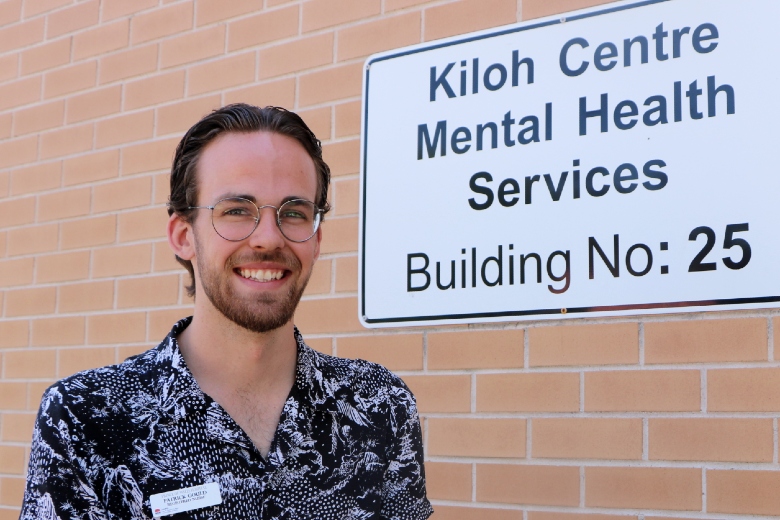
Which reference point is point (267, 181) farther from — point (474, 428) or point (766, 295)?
point (766, 295)

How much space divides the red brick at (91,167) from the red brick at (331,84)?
35.0 inches

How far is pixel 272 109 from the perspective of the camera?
2.39m

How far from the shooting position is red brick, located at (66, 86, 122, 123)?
3.73 m

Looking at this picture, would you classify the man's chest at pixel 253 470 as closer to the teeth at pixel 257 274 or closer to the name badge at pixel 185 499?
the name badge at pixel 185 499

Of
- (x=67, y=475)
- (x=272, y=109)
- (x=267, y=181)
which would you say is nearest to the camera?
(x=67, y=475)

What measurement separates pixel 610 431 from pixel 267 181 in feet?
3.61

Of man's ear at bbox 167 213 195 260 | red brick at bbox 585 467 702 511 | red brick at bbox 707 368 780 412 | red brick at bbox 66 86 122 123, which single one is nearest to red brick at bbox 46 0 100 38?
red brick at bbox 66 86 122 123

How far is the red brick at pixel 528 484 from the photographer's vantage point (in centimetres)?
254

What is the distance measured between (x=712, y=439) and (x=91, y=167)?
2.52 metres

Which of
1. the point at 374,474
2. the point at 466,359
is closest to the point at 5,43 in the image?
the point at 466,359

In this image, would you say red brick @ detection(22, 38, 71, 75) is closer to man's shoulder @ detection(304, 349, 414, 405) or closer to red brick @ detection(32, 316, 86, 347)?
red brick @ detection(32, 316, 86, 347)

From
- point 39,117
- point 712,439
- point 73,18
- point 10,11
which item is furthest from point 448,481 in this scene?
point 10,11

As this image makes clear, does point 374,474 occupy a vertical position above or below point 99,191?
below

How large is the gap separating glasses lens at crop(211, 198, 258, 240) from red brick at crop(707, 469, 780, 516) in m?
1.26
